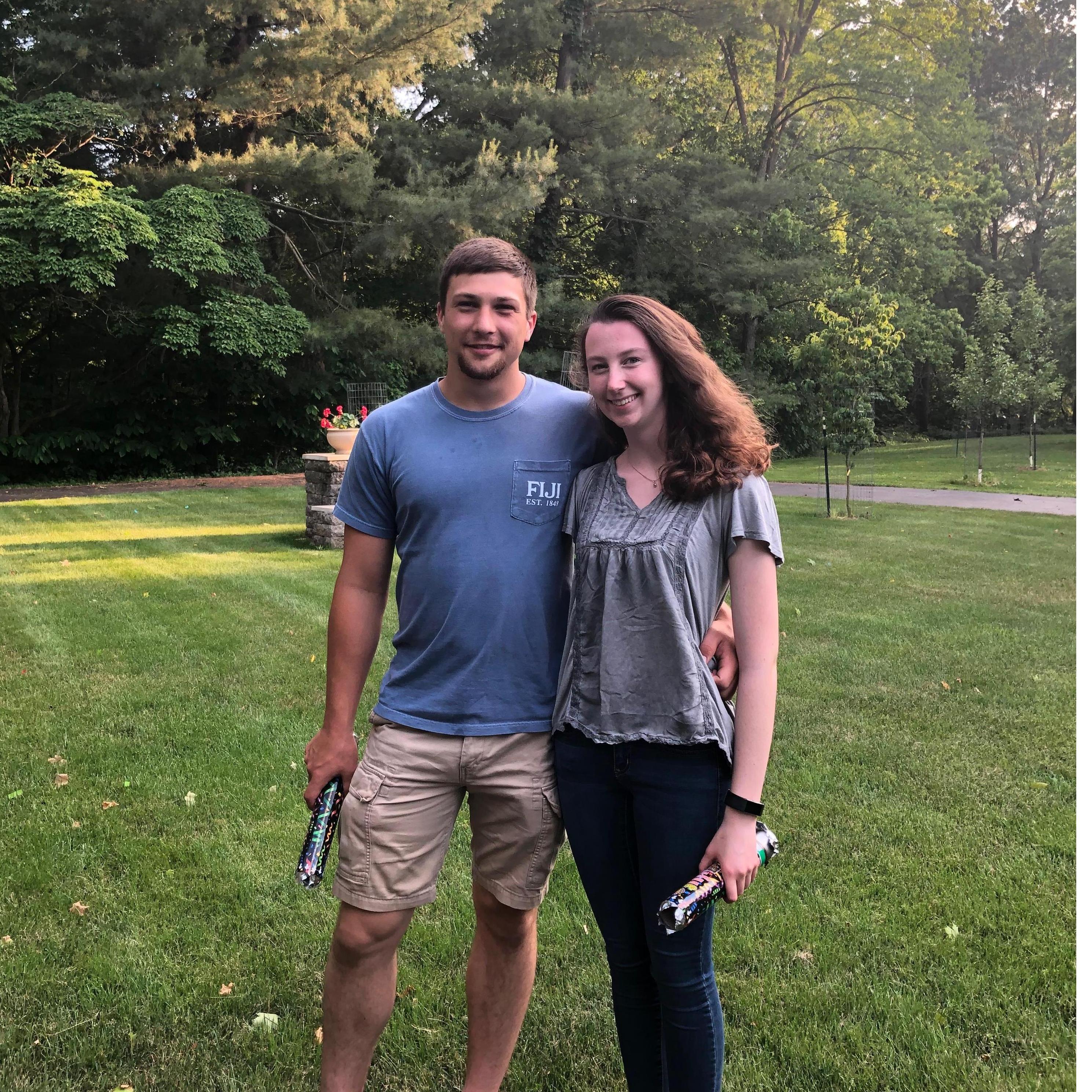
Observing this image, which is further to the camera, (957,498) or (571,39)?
(571,39)

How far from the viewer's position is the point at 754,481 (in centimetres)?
175

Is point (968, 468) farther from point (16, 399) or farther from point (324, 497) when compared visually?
point (16, 399)

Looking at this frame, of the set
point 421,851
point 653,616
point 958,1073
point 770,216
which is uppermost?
point 770,216

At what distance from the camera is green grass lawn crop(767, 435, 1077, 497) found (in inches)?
722

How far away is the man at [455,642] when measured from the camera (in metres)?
A: 1.93

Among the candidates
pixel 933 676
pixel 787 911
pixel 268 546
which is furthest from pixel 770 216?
pixel 787 911

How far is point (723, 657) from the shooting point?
71.5 inches

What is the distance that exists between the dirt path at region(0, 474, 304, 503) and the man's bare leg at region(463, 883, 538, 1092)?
14.2 meters

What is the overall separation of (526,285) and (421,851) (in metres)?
1.23

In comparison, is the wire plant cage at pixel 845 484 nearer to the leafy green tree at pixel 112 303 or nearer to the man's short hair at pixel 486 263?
the leafy green tree at pixel 112 303

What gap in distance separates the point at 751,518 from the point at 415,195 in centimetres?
1700

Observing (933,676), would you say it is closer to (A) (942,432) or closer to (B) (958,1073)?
(B) (958,1073)

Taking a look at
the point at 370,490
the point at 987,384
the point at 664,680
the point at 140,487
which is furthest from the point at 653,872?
the point at 987,384

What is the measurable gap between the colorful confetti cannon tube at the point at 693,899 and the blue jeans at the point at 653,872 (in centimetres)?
4
